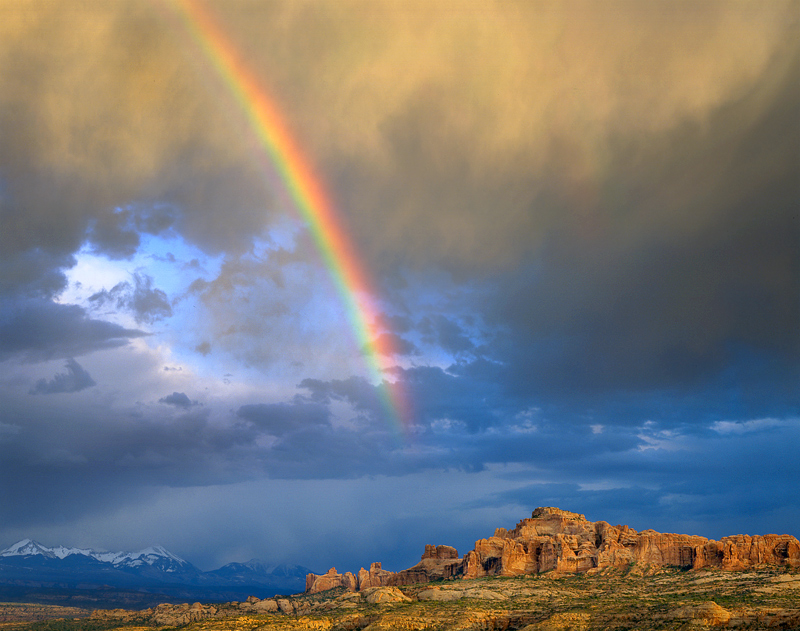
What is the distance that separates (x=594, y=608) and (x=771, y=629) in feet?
132

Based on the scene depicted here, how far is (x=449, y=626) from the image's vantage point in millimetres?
169250

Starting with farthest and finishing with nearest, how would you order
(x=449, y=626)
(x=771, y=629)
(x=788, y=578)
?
(x=788, y=578)
(x=449, y=626)
(x=771, y=629)

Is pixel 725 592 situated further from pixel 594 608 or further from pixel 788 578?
pixel 594 608

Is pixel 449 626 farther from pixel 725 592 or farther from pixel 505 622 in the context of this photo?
pixel 725 592

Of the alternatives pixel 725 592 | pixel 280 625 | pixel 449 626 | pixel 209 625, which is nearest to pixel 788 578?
pixel 725 592

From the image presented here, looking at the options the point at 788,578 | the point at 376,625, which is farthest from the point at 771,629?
the point at 376,625

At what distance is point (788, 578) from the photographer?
599ft

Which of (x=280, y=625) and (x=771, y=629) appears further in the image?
(x=280, y=625)

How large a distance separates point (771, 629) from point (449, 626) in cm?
6576

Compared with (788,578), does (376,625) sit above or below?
below

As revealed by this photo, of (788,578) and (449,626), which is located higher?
(788,578)

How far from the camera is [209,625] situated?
194 metres

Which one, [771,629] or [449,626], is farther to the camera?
[449,626]

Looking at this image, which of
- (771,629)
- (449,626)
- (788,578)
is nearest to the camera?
(771,629)
